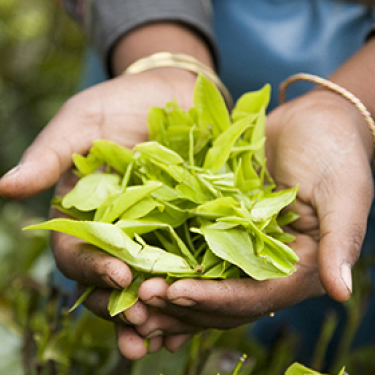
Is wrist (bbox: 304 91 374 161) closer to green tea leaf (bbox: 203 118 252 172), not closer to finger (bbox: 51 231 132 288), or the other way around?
green tea leaf (bbox: 203 118 252 172)

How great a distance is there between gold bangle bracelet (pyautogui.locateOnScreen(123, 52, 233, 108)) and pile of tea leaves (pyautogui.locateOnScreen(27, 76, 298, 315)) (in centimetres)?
14

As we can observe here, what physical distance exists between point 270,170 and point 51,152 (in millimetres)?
261

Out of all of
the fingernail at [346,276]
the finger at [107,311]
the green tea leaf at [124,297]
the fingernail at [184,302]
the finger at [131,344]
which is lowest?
the finger at [131,344]

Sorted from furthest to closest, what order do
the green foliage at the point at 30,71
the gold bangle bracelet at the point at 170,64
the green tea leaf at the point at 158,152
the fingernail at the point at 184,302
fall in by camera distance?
the green foliage at the point at 30,71, the gold bangle bracelet at the point at 170,64, the green tea leaf at the point at 158,152, the fingernail at the point at 184,302

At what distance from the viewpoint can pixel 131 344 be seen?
43 cm

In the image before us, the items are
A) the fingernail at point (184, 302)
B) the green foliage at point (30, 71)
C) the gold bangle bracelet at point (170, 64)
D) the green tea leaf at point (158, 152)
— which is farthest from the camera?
the green foliage at point (30, 71)

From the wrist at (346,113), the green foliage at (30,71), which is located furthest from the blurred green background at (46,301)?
the wrist at (346,113)

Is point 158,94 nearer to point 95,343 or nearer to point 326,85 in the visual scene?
point 326,85

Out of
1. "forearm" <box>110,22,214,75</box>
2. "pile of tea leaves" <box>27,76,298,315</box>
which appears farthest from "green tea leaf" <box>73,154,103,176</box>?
"forearm" <box>110,22,214,75</box>

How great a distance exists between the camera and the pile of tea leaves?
0.41 meters

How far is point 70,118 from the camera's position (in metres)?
0.54

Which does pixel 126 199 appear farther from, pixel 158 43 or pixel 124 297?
pixel 158 43

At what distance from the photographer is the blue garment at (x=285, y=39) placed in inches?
29.4

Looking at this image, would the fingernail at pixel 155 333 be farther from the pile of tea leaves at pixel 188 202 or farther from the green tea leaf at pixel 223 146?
the green tea leaf at pixel 223 146
